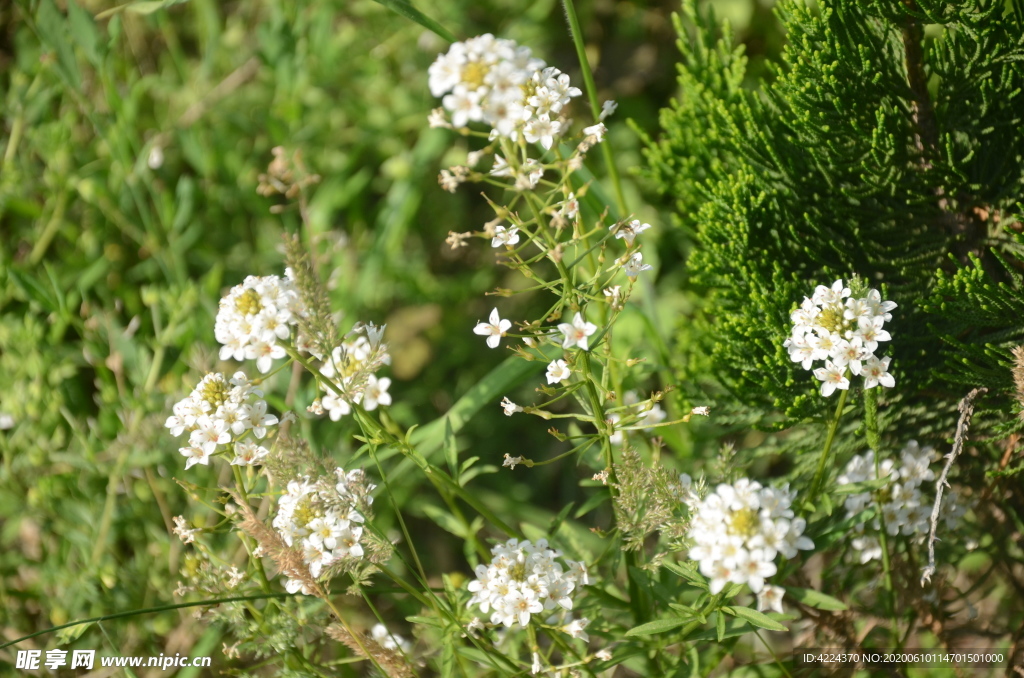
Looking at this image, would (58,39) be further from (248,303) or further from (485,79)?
(485,79)

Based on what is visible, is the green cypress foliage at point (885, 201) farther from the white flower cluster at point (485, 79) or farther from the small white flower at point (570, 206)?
the white flower cluster at point (485, 79)

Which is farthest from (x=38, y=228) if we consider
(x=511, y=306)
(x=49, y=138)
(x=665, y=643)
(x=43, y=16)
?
(x=665, y=643)

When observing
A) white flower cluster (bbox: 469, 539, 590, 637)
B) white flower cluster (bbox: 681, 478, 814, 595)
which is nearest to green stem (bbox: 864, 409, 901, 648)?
white flower cluster (bbox: 681, 478, 814, 595)

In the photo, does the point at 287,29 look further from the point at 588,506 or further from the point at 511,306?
the point at 588,506

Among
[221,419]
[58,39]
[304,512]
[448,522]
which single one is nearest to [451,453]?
[448,522]

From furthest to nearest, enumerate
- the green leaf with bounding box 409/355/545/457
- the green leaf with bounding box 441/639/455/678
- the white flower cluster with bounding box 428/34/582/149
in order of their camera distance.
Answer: the green leaf with bounding box 409/355/545/457
the green leaf with bounding box 441/639/455/678
the white flower cluster with bounding box 428/34/582/149

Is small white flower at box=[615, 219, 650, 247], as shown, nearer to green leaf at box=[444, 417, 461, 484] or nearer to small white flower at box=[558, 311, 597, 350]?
A: small white flower at box=[558, 311, 597, 350]
